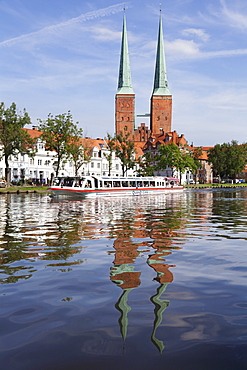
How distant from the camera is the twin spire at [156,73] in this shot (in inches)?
6320

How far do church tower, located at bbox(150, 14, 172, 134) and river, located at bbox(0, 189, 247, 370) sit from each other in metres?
157

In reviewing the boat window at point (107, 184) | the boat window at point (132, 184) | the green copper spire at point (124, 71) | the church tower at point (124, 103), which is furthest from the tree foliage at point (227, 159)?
the boat window at point (107, 184)

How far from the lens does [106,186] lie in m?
60.9

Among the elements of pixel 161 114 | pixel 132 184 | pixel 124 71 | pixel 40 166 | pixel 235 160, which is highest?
pixel 124 71

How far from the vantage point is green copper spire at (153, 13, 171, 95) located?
16275cm

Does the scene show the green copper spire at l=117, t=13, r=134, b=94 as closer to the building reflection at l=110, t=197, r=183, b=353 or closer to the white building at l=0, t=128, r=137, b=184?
the white building at l=0, t=128, r=137, b=184

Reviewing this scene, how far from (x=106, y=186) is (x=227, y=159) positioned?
3977 inches

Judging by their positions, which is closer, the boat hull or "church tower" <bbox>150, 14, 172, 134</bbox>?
the boat hull

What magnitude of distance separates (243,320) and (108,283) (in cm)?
287

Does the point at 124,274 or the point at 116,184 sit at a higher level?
the point at 116,184

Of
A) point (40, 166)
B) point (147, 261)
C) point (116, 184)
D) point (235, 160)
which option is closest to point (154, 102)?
point (235, 160)

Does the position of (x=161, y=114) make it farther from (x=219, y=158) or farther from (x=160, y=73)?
(x=219, y=158)

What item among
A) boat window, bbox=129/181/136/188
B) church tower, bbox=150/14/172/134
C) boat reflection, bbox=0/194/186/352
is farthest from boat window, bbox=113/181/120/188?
church tower, bbox=150/14/172/134

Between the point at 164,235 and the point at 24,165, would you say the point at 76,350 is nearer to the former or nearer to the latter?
the point at 164,235
